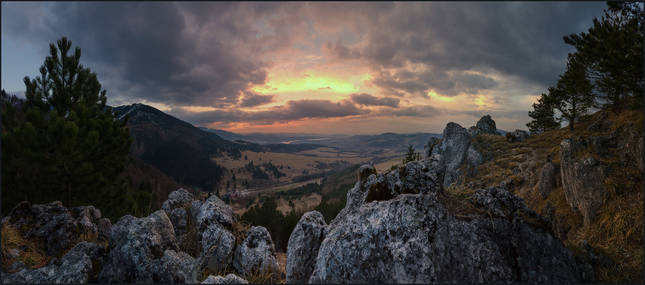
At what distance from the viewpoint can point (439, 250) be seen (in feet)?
10.5

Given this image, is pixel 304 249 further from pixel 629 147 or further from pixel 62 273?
pixel 629 147

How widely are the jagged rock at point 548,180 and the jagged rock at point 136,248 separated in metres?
13.0

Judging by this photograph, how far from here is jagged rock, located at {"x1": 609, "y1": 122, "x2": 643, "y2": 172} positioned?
6.04 meters

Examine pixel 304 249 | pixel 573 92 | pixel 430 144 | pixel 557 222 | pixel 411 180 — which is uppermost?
pixel 573 92

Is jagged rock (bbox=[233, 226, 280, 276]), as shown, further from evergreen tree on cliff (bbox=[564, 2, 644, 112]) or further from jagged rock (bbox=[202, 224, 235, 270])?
evergreen tree on cliff (bbox=[564, 2, 644, 112])

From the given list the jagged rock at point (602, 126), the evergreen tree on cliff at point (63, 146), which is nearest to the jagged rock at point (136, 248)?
the evergreen tree on cliff at point (63, 146)

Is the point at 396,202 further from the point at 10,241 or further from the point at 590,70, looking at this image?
the point at 590,70

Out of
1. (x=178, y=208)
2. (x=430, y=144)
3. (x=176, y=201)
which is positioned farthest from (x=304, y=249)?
(x=430, y=144)

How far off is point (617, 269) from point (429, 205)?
3.77m

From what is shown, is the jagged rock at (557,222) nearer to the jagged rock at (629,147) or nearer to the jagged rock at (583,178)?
the jagged rock at (583,178)

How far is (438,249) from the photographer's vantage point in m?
3.22

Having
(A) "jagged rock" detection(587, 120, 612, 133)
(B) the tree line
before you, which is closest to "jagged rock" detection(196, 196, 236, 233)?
(B) the tree line

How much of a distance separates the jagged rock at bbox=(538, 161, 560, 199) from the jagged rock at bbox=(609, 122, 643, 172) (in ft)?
5.99

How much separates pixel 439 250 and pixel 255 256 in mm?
4054
